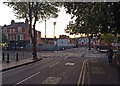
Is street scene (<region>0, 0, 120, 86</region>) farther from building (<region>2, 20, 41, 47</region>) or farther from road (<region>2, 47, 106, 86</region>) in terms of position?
building (<region>2, 20, 41, 47</region>)

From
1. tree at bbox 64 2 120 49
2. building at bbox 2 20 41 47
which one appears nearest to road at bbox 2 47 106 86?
tree at bbox 64 2 120 49

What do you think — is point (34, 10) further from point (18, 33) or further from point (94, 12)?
point (18, 33)

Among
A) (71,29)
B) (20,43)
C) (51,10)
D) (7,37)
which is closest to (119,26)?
(71,29)

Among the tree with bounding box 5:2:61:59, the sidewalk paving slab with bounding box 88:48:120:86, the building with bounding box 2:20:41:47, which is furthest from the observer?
the building with bounding box 2:20:41:47

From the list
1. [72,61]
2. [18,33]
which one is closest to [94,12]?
[72,61]

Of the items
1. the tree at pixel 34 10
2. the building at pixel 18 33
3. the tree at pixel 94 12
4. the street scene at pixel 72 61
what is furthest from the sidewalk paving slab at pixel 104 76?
the building at pixel 18 33

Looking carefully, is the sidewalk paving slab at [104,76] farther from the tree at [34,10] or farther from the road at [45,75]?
the tree at [34,10]

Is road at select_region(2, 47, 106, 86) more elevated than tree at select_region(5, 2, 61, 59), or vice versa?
tree at select_region(5, 2, 61, 59)

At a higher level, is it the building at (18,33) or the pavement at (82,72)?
the building at (18,33)

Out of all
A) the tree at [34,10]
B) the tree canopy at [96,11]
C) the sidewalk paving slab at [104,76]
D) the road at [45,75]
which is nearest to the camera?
→ the sidewalk paving slab at [104,76]

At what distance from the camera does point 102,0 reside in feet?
35.0

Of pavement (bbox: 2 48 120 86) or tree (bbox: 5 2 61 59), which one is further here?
tree (bbox: 5 2 61 59)

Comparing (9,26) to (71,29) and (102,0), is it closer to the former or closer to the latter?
(71,29)

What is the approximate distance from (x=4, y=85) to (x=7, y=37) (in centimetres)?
5746
